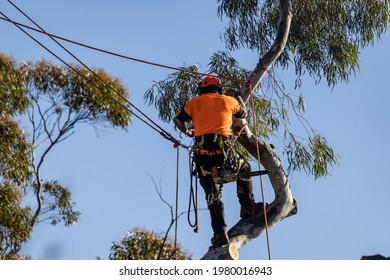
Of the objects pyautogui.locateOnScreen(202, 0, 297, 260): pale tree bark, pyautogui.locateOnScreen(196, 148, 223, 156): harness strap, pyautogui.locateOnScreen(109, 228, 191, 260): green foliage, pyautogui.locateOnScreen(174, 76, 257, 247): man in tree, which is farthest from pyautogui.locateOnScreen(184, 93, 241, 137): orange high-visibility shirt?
pyautogui.locateOnScreen(109, 228, 191, 260): green foliage

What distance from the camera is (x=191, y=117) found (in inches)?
302

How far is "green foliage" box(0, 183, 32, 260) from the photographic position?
1582 cm

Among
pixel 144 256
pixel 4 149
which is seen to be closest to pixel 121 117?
pixel 4 149

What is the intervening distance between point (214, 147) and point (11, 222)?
9176 mm

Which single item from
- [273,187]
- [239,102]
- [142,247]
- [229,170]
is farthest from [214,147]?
[142,247]

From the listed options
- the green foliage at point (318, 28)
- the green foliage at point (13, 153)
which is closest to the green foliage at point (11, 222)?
the green foliage at point (13, 153)

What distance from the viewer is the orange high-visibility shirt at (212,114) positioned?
7453mm

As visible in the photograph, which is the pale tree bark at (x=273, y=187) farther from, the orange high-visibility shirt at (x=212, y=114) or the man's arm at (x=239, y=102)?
the orange high-visibility shirt at (x=212, y=114)

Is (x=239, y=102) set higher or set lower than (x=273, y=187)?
higher

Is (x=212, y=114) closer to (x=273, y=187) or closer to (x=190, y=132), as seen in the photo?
(x=190, y=132)

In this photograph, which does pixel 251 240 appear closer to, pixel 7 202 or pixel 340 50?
pixel 340 50

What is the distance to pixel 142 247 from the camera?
1452cm
